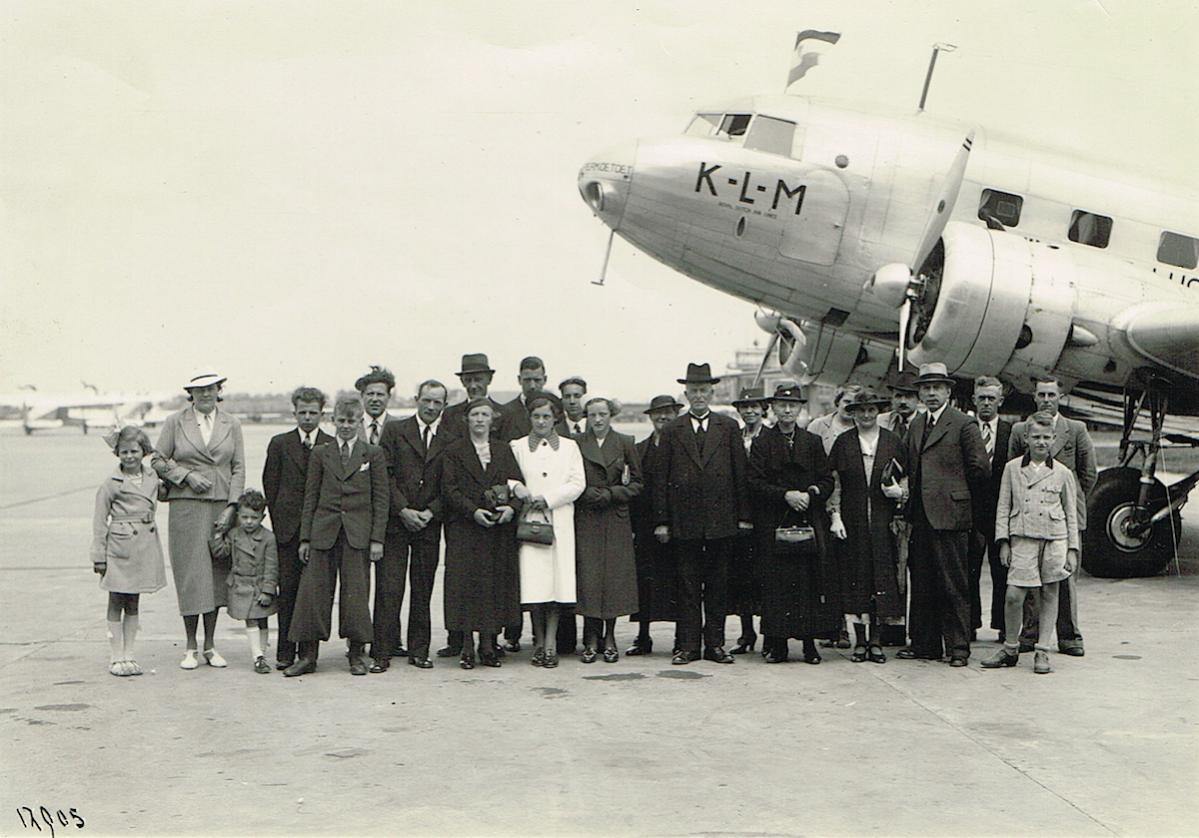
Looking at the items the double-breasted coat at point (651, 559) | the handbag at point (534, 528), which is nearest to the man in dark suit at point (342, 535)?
the handbag at point (534, 528)

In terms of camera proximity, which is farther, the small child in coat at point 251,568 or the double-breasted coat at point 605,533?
the double-breasted coat at point 605,533

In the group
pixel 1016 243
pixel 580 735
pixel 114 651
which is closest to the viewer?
pixel 580 735

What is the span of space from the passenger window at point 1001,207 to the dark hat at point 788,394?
468cm

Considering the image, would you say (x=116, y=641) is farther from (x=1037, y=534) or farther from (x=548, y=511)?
(x=1037, y=534)

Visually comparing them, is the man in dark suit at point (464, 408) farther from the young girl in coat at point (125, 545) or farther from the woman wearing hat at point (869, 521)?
the woman wearing hat at point (869, 521)

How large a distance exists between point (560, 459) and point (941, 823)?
3.67 meters

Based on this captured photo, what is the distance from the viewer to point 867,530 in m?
7.26

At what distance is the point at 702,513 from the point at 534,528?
109cm

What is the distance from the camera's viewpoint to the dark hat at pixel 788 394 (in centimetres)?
730

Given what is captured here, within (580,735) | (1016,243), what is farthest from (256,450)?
(580,735)

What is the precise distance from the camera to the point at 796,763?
15.9ft

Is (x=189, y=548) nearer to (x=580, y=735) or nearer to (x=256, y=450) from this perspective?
(x=580, y=735)

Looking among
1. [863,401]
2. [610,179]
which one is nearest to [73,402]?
[610,179]

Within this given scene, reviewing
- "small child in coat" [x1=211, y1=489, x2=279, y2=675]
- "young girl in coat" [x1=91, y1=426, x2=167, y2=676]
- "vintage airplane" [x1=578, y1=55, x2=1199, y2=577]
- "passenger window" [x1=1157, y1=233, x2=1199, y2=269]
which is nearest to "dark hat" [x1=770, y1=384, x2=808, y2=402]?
"vintage airplane" [x1=578, y1=55, x2=1199, y2=577]
